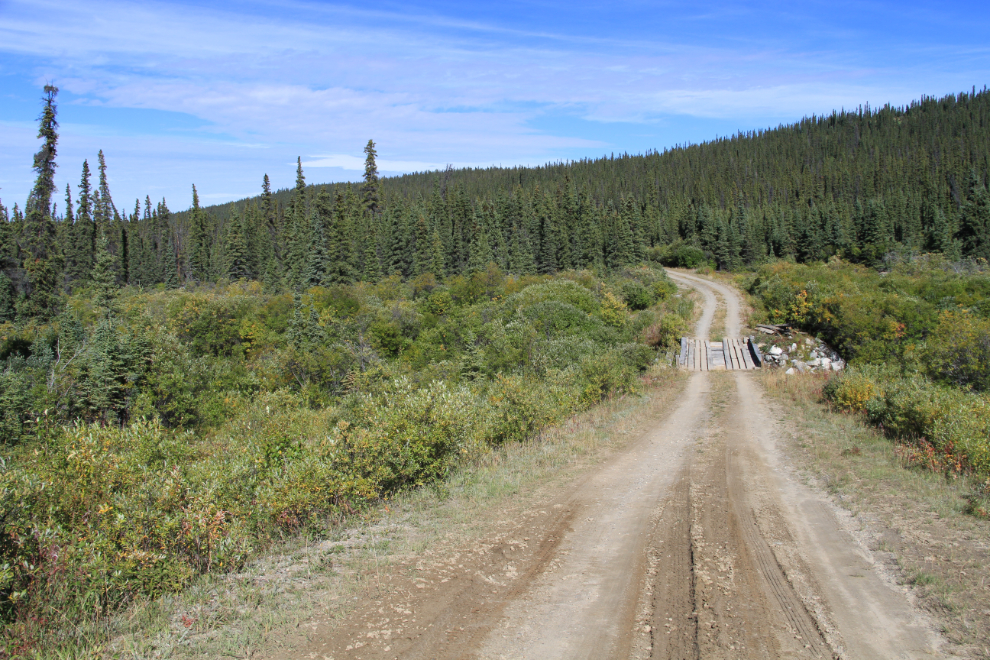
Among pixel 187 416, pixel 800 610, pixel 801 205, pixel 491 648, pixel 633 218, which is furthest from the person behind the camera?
pixel 801 205

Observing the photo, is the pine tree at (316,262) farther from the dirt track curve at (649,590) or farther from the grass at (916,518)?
the dirt track curve at (649,590)

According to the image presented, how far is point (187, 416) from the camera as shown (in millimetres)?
29547

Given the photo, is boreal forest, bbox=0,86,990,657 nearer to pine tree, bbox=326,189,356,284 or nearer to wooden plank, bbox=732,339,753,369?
pine tree, bbox=326,189,356,284

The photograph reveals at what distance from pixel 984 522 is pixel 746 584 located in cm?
452

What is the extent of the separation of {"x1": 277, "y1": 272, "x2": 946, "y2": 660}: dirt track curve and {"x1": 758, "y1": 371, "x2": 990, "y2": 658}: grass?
347 mm

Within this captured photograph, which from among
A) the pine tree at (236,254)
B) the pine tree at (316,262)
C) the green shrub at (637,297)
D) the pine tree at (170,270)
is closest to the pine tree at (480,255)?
the pine tree at (316,262)

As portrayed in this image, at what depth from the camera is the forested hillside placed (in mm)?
71250

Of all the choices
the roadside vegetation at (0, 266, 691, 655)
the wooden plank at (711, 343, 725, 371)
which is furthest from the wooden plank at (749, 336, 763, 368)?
the roadside vegetation at (0, 266, 691, 655)

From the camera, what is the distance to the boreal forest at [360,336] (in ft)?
23.5

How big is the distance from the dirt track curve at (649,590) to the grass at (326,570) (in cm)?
40

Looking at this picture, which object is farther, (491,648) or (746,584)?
(746,584)

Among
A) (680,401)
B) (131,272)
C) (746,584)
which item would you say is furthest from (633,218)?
(746,584)

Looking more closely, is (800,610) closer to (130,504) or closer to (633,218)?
(130,504)

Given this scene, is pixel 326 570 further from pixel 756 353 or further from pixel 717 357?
pixel 756 353
